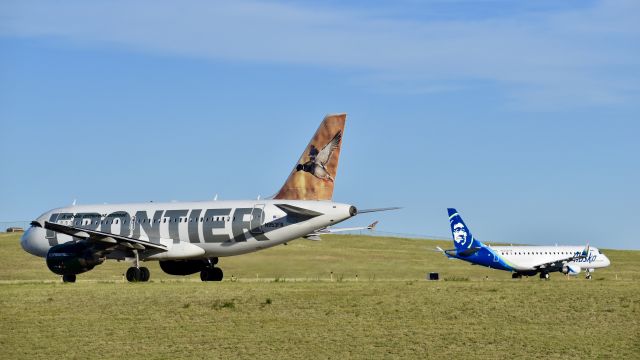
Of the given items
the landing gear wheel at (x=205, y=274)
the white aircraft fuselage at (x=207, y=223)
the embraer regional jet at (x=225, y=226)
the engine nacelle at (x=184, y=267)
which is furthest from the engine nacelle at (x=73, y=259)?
the landing gear wheel at (x=205, y=274)

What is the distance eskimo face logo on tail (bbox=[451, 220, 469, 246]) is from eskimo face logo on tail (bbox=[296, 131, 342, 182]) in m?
34.1

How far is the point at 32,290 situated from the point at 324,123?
56.5ft

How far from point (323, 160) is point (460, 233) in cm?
3460

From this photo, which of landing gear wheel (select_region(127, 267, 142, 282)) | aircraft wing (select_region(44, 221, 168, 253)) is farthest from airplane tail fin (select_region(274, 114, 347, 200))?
landing gear wheel (select_region(127, 267, 142, 282))

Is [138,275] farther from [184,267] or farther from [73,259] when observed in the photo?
[184,267]

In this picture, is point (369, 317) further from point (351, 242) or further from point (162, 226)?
point (351, 242)

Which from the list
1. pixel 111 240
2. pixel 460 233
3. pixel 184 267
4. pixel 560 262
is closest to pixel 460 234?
pixel 460 233

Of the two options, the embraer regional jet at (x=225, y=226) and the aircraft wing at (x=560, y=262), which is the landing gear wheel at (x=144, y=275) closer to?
the embraer regional jet at (x=225, y=226)

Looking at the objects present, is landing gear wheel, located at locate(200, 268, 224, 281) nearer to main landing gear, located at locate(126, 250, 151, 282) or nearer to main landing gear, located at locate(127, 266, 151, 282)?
main landing gear, located at locate(126, 250, 151, 282)

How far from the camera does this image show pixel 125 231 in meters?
56.1

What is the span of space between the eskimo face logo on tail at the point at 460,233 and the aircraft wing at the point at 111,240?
36.8m

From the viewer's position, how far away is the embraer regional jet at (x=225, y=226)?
50.9m

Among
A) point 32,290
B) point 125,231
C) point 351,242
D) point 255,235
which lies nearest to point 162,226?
point 125,231

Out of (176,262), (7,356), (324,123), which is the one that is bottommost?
(7,356)
